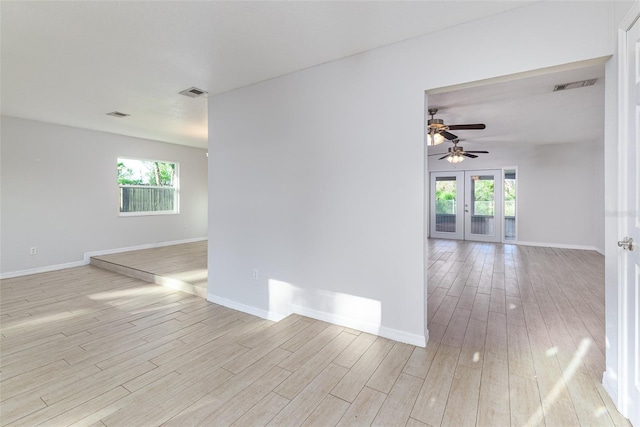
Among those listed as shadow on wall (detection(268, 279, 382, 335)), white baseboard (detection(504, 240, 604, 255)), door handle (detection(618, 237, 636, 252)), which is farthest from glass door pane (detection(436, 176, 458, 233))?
door handle (detection(618, 237, 636, 252))

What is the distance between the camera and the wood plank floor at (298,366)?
5.39 feet

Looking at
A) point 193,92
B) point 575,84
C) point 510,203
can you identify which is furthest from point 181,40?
point 510,203

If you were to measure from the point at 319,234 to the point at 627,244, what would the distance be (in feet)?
6.78

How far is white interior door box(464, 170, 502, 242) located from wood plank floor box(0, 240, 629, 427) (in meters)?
4.22

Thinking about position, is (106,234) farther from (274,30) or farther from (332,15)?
(332,15)

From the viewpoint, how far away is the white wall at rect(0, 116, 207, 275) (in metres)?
4.71

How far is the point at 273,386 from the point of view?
1864mm

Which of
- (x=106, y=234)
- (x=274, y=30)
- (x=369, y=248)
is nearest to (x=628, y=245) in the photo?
(x=369, y=248)

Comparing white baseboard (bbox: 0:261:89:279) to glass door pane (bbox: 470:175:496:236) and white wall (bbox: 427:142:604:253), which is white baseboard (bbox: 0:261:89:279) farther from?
glass door pane (bbox: 470:175:496:236)

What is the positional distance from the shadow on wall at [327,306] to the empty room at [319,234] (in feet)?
0.06

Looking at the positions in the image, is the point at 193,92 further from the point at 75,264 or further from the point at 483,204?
the point at 483,204

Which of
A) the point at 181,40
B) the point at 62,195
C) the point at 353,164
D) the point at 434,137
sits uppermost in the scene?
the point at 181,40

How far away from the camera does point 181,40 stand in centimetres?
237

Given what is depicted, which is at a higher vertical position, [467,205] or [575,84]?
[575,84]
